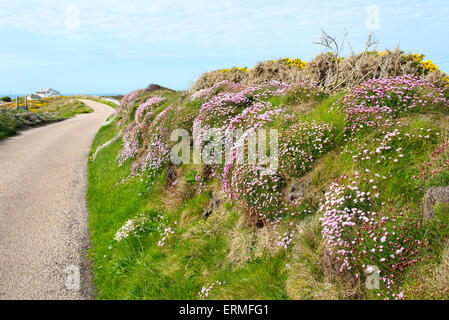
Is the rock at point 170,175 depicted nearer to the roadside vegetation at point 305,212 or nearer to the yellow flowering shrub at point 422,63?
the roadside vegetation at point 305,212

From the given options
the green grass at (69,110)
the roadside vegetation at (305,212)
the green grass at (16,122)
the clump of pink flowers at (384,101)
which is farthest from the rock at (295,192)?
the green grass at (69,110)

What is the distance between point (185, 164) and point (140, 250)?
309 centimetres

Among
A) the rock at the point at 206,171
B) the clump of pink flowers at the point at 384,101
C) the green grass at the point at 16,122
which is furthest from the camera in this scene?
the green grass at the point at 16,122

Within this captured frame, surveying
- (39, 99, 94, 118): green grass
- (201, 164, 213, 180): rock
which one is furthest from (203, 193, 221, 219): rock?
(39, 99, 94, 118): green grass

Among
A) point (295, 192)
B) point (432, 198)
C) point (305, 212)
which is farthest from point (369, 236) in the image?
point (295, 192)

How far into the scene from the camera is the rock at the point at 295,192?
6.01m

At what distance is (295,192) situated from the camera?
611 centimetres

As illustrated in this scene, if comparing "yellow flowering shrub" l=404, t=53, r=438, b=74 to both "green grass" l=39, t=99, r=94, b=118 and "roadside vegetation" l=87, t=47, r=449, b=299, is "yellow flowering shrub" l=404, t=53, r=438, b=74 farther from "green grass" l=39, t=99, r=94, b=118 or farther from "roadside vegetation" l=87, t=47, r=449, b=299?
"green grass" l=39, t=99, r=94, b=118

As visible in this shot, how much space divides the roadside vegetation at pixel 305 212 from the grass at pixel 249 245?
0.02 meters

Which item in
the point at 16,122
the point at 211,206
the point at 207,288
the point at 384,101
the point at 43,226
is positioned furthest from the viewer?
the point at 16,122

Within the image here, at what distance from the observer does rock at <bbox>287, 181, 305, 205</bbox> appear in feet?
19.7

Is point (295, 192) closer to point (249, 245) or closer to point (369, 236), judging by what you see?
point (249, 245)

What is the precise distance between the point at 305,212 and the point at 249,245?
1228mm
